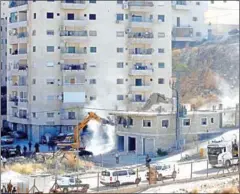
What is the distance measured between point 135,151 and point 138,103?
1386mm

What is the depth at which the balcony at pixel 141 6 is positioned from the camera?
6203 mm

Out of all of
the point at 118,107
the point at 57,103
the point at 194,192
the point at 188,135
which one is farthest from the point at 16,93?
the point at 194,192

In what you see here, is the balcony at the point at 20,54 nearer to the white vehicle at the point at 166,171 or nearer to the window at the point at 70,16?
the window at the point at 70,16

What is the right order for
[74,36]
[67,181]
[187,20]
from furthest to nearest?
[187,20] < [74,36] < [67,181]

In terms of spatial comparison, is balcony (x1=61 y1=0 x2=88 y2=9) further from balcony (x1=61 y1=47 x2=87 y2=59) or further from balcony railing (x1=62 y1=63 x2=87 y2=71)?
balcony railing (x1=62 y1=63 x2=87 y2=71)

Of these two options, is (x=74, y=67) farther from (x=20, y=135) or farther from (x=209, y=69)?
(x=209, y=69)

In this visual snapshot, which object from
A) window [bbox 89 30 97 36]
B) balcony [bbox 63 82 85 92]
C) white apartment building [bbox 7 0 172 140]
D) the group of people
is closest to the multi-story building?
white apartment building [bbox 7 0 172 140]

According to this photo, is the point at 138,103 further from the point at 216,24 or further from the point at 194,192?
the point at 194,192

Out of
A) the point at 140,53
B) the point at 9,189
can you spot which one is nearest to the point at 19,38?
the point at 140,53

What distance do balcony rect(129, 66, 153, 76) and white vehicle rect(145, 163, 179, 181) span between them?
2593 millimetres

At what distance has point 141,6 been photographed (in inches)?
245

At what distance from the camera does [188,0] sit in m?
6.93

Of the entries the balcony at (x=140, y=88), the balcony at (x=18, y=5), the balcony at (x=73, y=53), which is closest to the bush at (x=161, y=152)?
the balcony at (x=140, y=88)

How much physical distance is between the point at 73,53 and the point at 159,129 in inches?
58.5
